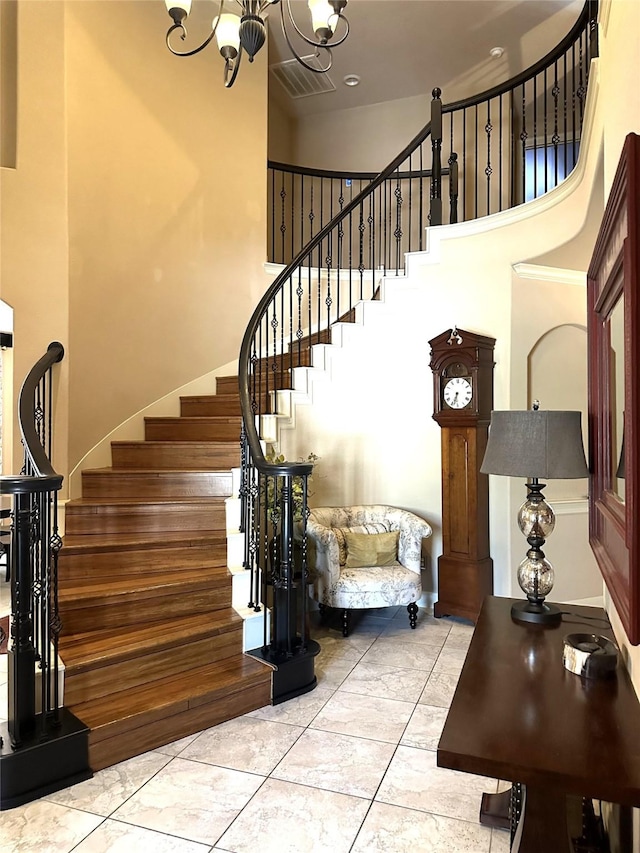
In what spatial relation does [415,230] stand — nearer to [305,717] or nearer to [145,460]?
[145,460]

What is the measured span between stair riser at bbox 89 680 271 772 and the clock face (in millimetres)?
2385

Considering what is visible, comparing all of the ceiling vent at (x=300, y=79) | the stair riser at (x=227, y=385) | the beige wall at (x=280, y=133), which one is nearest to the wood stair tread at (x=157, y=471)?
the stair riser at (x=227, y=385)

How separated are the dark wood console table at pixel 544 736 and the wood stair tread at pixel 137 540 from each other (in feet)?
7.65

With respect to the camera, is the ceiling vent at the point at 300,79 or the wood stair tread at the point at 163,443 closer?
the wood stair tread at the point at 163,443

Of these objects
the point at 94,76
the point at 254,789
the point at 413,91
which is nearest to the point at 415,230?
the point at 413,91

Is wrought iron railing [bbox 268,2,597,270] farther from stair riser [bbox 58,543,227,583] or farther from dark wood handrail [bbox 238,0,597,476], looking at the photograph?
stair riser [bbox 58,543,227,583]

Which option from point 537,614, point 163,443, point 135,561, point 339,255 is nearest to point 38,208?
point 163,443

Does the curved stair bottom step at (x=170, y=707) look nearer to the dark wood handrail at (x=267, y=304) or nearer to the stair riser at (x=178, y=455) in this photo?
the dark wood handrail at (x=267, y=304)

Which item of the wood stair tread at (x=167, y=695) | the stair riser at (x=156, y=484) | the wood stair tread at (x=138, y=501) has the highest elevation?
the stair riser at (x=156, y=484)

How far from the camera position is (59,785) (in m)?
2.29

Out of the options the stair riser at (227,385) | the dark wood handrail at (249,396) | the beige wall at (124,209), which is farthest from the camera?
the stair riser at (227,385)

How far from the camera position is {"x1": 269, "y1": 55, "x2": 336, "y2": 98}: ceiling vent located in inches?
248

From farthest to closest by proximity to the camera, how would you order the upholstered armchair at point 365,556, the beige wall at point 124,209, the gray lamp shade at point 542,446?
the beige wall at point 124,209
the upholstered armchair at point 365,556
the gray lamp shade at point 542,446

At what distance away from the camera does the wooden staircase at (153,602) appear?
2.61 meters
